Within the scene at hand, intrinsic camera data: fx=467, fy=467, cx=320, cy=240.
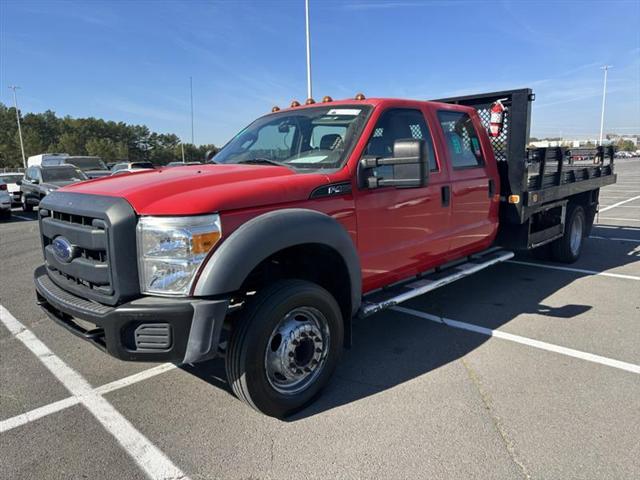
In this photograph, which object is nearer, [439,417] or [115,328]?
[115,328]

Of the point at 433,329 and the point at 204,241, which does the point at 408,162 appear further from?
the point at 433,329

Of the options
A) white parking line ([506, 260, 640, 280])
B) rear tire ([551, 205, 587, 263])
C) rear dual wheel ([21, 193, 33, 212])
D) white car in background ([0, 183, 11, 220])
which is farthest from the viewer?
rear dual wheel ([21, 193, 33, 212])

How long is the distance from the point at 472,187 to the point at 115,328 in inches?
134

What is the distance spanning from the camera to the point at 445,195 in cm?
412

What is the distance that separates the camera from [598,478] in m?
2.30

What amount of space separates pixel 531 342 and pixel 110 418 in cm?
331

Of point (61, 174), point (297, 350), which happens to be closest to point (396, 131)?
point (297, 350)

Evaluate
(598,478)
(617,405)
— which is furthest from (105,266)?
(617,405)

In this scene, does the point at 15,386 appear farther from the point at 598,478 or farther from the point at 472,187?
the point at 472,187

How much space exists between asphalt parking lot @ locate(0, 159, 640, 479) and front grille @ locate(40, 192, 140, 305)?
2.79ft

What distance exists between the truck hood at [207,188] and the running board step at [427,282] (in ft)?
3.31

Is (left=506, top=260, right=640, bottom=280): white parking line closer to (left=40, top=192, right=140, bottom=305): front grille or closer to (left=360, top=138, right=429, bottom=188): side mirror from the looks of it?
(left=360, top=138, right=429, bottom=188): side mirror

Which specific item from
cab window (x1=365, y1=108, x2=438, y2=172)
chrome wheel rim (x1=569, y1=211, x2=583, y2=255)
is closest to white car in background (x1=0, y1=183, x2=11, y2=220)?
cab window (x1=365, y1=108, x2=438, y2=172)

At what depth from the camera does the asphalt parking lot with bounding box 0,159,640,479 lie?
246 cm
